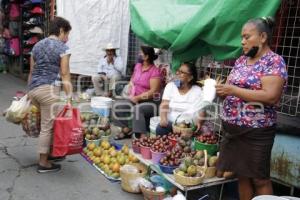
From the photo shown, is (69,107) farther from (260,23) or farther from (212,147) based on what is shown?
(260,23)

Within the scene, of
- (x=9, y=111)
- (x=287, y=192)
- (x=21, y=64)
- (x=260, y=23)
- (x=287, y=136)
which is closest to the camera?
(x=260, y=23)

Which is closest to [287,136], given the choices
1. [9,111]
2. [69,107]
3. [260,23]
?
[260,23]

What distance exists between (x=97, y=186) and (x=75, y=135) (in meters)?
0.63

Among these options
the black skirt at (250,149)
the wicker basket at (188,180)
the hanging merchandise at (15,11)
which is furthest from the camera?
the hanging merchandise at (15,11)

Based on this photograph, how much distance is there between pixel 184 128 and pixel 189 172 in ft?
2.91

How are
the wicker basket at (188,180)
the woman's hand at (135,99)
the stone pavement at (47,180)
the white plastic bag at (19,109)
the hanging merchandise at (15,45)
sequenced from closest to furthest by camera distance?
1. the wicker basket at (188,180)
2. the stone pavement at (47,180)
3. the white plastic bag at (19,109)
4. the woman's hand at (135,99)
5. the hanging merchandise at (15,45)

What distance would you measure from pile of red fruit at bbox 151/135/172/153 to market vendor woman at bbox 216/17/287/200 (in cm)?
98

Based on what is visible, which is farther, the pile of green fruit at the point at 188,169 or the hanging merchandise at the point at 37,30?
the hanging merchandise at the point at 37,30

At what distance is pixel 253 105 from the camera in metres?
2.97

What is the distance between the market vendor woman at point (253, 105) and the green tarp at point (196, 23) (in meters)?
0.30

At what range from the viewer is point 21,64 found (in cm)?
1117

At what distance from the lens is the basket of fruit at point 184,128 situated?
4332 mm

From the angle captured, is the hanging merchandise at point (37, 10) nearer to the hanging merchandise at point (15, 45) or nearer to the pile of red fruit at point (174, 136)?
the hanging merchandise at point (15, 45)

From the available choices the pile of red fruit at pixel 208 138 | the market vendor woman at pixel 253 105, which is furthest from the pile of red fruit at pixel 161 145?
the market vendor woman at pixel 253 105
